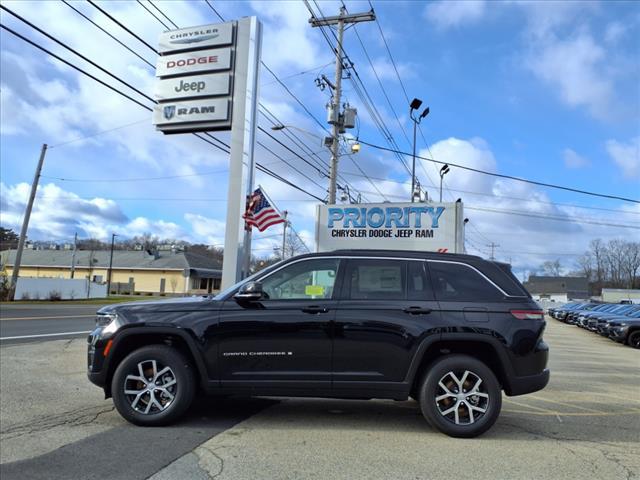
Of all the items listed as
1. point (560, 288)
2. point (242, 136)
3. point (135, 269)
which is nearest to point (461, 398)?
point (242, 136)

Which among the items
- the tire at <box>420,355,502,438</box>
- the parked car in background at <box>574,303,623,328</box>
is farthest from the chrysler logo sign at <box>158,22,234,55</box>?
the parked car in background at <box>574,303,623,328</box>

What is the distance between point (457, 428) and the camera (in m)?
5.20

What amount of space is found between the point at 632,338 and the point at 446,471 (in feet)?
58.1

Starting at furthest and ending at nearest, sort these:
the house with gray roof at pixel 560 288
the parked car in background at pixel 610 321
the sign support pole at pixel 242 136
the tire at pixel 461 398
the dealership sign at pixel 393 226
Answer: the house with gray roof at pixel 560 288 < the parked car in background at pixel 610 321 < the dealership sign at pixel 393 226 < the sign support pole at pixel 242 136 < the tire at pixel 461 398

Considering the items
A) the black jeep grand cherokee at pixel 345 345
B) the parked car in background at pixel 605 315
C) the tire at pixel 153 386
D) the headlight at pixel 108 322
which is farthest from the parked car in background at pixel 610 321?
the headlight at pixel 108 322

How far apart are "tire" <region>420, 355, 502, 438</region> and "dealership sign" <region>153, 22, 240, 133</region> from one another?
10152 mm

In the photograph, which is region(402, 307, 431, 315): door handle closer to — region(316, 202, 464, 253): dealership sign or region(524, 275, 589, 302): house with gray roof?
region(316, 202, 464, 253): dealership sign

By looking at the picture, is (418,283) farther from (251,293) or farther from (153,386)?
(153,386)

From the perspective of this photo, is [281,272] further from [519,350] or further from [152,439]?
[519,350]

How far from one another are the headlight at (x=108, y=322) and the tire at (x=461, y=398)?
327 centimetres

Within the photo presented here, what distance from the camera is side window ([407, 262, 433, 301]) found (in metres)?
5.45

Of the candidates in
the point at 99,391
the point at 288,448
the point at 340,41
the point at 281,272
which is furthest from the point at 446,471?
the point at 340,41

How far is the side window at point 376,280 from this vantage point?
5.48 m

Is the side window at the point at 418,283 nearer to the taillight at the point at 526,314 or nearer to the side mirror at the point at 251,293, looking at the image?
the taillight at the point at 526,314
